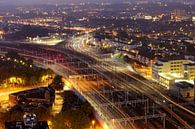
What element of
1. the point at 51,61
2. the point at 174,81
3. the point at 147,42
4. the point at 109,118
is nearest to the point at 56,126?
the point at 109,118

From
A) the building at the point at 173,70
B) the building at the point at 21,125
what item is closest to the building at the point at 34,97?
the building at the point at 21,125

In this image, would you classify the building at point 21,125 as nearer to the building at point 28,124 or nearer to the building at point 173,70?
the building at point 28,124

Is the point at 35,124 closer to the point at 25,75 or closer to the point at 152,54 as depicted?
the point at 25,75

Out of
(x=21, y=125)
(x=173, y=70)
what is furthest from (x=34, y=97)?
(x=173, y=70)

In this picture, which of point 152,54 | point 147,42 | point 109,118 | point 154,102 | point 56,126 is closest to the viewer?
point 56,126

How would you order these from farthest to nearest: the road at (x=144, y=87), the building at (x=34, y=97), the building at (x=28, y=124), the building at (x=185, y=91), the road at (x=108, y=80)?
the building at (x=185, y=91), the building at (x=34, y=97), the road at (x=144, y=87), the road at (x=108, y=80), the building at (x=28, y=124)

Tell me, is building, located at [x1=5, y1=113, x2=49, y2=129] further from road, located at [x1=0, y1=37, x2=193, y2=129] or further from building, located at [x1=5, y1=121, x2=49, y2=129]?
road, located at [x1=0, y1=37, x2=193, y2=129]
